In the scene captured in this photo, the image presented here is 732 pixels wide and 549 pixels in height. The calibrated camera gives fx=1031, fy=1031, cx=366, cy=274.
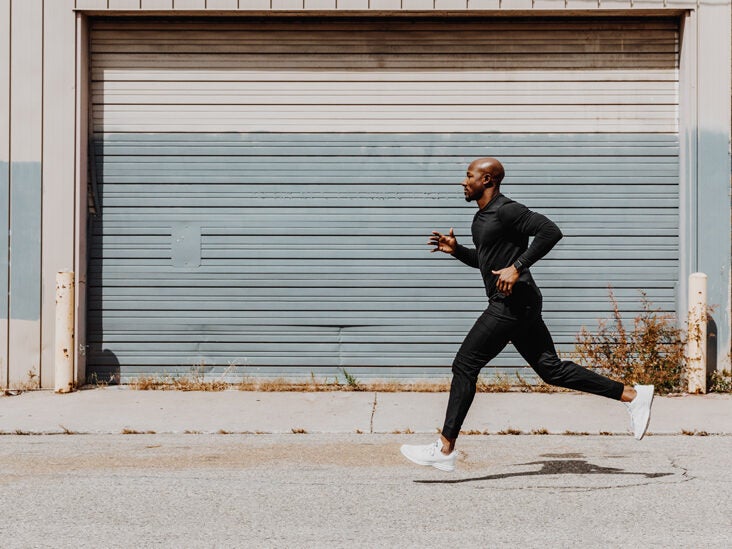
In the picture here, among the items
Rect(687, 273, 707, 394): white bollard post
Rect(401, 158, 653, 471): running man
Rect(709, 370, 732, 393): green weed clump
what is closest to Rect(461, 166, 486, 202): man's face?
Rect(401, 158, 653, 471): running man

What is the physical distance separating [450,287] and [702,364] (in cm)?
252

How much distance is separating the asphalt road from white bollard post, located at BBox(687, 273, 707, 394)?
2045 mm

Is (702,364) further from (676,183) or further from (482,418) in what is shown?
(482,418)

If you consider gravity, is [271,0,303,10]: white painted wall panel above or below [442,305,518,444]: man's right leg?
above

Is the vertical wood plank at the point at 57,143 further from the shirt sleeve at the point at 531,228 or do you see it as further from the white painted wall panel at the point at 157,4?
the shirt sleeve at the point at 531,228

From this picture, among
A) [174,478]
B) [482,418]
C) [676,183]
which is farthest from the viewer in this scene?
[676,183]

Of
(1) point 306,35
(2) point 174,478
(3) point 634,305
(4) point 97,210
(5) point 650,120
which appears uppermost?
(1) point 306,35

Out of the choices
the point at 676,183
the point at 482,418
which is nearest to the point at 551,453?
the point at 482,418

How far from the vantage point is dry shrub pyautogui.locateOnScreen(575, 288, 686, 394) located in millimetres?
9914

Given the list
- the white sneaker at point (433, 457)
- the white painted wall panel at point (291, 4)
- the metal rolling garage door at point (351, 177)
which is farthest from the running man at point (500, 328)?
the white painted wall panel at point (291, 4)

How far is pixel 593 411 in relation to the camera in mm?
8938

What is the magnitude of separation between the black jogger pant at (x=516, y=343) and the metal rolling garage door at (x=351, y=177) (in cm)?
385

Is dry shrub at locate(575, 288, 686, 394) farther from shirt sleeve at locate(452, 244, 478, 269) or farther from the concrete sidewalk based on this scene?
shirt sleeve at locate(452, 244, 478, 269)

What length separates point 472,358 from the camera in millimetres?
6379
